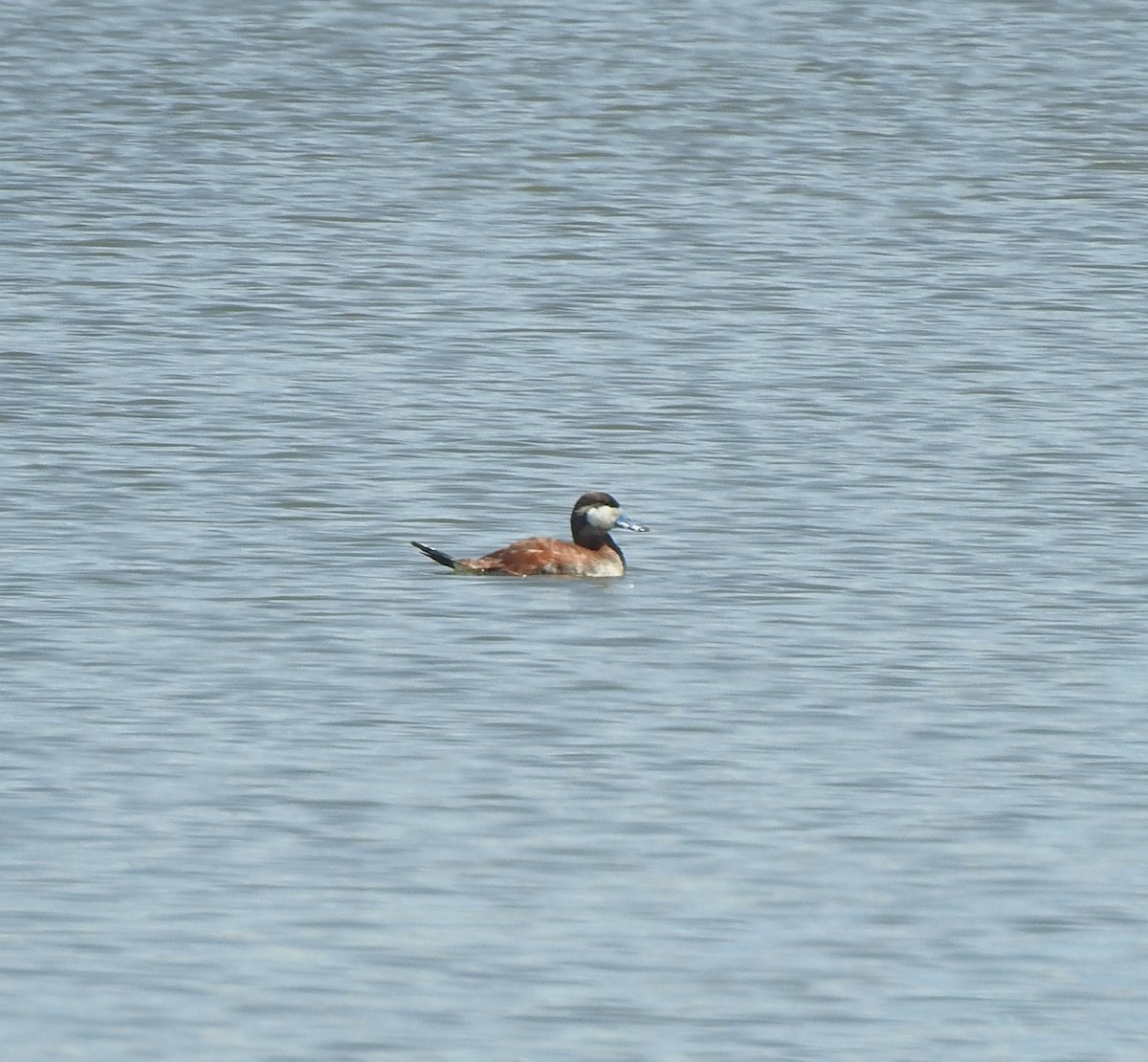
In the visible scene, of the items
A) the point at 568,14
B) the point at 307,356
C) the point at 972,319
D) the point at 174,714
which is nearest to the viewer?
the point at 174,714

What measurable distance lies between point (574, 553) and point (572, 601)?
0.44 m

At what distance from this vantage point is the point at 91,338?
20922mm

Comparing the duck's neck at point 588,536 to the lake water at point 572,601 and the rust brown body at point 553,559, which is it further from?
the lake water at point 572,601

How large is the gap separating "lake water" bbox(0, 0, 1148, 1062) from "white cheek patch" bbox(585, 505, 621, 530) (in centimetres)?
32

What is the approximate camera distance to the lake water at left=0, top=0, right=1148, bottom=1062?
31.5 ft

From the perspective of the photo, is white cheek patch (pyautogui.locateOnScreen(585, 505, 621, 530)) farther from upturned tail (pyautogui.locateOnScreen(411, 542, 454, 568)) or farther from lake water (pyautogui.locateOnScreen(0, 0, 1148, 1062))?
upturned tail (pyautogui.locateOnScreen(411, 542, 454, 568))

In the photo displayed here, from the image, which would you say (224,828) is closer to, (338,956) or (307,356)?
(338,956)

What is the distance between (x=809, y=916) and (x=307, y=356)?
35.9 ft

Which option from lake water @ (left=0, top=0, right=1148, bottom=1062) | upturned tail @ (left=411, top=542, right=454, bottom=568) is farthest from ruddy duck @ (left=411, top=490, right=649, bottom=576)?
lake water @ (left=0, top=0, right=1148, bottom=1062)

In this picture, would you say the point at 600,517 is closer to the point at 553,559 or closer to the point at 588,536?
the point at 588,536

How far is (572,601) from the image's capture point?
48.4ft

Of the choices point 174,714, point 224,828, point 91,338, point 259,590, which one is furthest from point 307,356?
point 224,828

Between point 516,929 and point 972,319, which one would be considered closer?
point 516,929

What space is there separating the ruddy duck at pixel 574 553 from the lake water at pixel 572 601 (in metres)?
0.10
